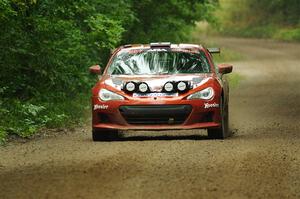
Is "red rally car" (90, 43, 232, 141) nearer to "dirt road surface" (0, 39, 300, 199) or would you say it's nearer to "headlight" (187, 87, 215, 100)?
"headlight" (187, 87, 215, 100)

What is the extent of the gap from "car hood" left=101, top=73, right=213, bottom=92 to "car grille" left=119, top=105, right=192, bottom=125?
13.6 inches

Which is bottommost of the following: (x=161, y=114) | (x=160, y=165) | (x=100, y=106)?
(x=160, y=165)

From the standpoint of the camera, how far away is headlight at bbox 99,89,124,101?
41.0 ft

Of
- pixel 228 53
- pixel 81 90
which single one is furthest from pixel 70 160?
pixel 228 53

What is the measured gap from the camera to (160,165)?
9773mm

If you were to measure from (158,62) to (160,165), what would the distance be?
4.18 m

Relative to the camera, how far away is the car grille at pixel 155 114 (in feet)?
40.5

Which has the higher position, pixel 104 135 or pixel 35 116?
pixel 104 135

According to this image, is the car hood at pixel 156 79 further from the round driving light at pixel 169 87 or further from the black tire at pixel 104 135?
the black tire at pixel 104 135

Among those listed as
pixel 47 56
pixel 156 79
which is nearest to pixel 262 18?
pixel 47 56

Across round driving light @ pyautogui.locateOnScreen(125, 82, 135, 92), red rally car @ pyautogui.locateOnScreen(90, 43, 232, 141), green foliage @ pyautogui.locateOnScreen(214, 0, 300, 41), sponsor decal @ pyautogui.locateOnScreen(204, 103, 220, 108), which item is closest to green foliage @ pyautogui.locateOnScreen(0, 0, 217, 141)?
red rally car @ pyautogui.locateOnScreen(90, 43, 232, 141)

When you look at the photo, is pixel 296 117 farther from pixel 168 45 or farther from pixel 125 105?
pixel 125 105

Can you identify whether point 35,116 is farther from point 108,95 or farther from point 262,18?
point 262,18

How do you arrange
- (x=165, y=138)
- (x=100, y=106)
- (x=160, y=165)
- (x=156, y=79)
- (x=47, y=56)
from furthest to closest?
(x=47, y=56) < (x=165, y=138) < (x=156, y=79) < (x=100, y=106) < (x=160, y=165)
